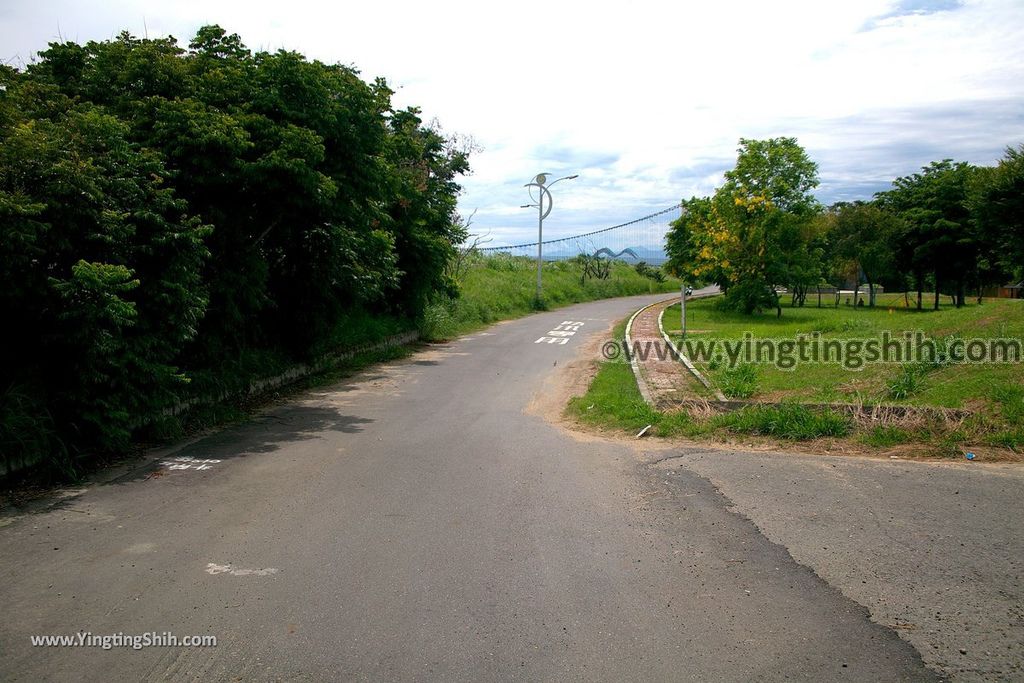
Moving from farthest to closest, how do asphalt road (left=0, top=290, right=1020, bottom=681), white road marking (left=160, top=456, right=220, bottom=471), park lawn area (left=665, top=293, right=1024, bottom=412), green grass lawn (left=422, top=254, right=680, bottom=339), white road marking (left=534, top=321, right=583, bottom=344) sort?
green grass lawn (left=422, top=254, right=680, bottom=339)
white road marking (left=534, top=321, right=583, bottom=344)
park lawn area (left=665, top=293, right=1024, bottom=412)
white road marking (left=160, top=456, right=220, bottom=471)
asphalt road (left=0, top=290, right=1020, bottom=681)

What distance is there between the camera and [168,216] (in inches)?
324

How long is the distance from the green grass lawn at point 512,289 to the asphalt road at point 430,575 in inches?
592

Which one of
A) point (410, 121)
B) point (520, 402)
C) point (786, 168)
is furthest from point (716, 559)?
point (786, 168)

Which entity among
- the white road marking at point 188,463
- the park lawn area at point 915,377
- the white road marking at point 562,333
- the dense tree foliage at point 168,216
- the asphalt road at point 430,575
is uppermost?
the dense tree foliage at point 168,216

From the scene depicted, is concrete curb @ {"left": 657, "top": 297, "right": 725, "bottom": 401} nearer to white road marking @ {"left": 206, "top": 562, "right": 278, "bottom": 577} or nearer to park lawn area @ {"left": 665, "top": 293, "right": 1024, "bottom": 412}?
park lawn area @ {"left": 665, "top": 293, "right": 1024, "bottom": 412}

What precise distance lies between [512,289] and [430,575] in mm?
32227

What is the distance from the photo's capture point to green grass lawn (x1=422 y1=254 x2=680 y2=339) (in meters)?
25.1

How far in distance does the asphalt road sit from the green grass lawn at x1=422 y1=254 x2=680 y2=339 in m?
15.0

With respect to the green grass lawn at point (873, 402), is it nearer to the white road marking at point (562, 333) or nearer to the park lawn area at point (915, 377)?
the park lawn area at point (915, 377)

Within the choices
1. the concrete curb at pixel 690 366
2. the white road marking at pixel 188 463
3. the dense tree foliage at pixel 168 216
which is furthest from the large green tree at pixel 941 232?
the white road marking at pixel 188 463

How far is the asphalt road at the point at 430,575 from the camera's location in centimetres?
355

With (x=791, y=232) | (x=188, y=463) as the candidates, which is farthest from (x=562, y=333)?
(x=188, y=463)

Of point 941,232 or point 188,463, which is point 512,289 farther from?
point 188,463

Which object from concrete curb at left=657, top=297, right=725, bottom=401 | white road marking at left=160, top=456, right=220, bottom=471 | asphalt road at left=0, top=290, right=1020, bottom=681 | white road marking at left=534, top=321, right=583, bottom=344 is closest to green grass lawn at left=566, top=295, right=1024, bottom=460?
concrete curb at left=657, top=297, right=725, bottom=401
